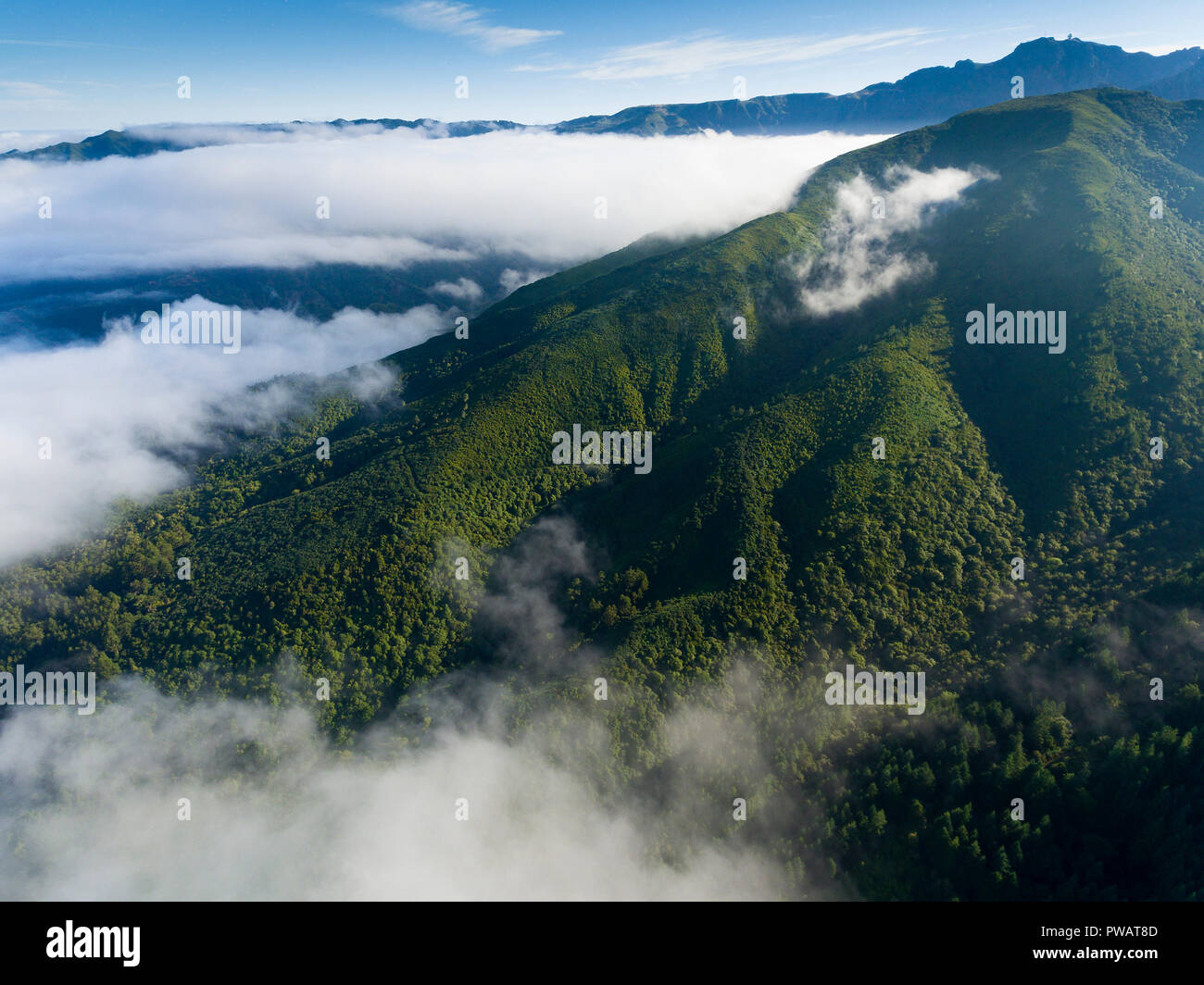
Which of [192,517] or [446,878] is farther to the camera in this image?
[192,517]

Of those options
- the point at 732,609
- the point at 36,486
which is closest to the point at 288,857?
the point at 732,609

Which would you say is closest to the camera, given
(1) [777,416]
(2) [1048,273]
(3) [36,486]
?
(1) [777,416]

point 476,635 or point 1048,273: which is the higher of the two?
point 1048,273

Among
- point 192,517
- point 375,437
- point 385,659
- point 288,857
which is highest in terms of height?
point 375,437

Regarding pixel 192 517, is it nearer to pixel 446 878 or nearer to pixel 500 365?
pixel 500 365

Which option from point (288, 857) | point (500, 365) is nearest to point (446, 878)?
point (288, 857)

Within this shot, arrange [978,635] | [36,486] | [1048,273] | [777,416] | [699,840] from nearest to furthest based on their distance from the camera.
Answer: [699,840], [978,635], [777,416], [1048,273], [36,486]
